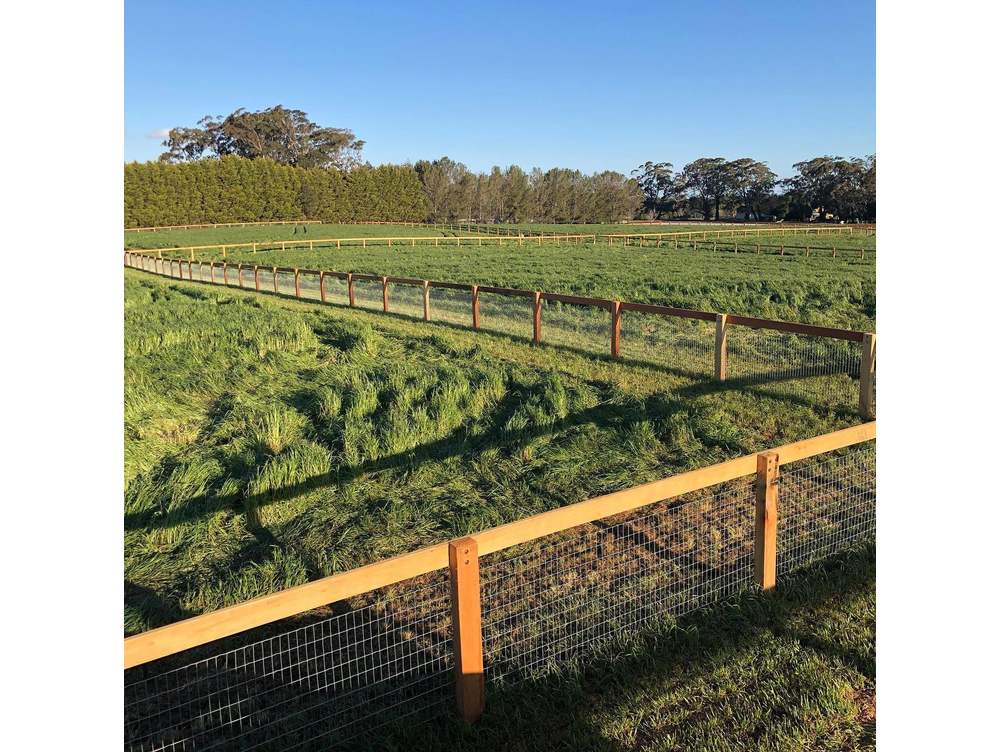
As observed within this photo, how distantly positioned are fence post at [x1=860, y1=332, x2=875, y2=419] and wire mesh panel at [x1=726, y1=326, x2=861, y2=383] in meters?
1.46

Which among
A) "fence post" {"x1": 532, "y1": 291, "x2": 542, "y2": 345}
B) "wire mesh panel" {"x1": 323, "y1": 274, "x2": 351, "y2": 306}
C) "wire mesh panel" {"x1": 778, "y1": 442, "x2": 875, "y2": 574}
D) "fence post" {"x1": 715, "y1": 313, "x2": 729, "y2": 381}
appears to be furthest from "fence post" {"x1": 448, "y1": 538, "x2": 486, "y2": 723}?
"wire mesh panel" {"x1": 323, "y1": 274, "x2": 351, "y2": 306}

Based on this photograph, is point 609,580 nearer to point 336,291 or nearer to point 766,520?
point 766,520

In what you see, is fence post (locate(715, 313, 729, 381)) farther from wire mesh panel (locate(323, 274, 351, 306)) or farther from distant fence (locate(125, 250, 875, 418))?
wire mesh panel (locate(323, 274, 351, 306))

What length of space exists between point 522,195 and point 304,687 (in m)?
115

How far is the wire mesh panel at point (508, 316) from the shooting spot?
544 inches

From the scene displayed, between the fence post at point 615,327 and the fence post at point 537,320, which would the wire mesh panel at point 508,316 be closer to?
the fence post at point 537,320

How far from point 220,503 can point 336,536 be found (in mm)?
1185

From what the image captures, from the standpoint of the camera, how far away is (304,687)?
3811mm

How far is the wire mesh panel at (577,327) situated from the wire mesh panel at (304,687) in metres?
7.84

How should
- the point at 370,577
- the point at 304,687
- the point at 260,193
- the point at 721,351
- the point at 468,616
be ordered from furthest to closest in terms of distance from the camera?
the point at 260,193 → the point at 721,351 → the point at 304,687 → the point at 468,616 → the point at 370,577

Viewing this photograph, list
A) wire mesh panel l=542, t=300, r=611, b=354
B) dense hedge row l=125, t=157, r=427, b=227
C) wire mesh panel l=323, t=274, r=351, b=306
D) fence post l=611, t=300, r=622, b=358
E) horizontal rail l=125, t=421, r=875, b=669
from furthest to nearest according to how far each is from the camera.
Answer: dense hedge row l=125, t=157, r=427, b=227 → wire mesh panel l=323, t=274, r=351, b=306 → wire mesh panel l=542, t=300, r=611, b=354 → fence post l=611, t=300, r=622, b=358 → horizontal rail l=125, t=421, r=875, b=669

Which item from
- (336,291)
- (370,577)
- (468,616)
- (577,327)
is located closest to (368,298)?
(336,291)

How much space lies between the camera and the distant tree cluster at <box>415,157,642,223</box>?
354ft

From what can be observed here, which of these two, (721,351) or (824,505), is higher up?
(721,351)
